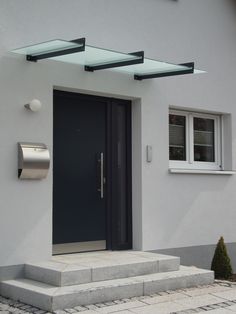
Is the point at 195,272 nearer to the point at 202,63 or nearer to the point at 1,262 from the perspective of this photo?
the point at 1,262

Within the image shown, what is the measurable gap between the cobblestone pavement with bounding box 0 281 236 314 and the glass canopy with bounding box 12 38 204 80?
10.0 ft

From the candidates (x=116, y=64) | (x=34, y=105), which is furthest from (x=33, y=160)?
(x=116, y=64)

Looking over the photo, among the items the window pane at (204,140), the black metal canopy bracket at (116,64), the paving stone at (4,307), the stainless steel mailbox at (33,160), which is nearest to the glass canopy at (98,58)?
the black metal canopy bracket at (116,64)

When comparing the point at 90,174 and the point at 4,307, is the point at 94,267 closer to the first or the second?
the point at 4,307

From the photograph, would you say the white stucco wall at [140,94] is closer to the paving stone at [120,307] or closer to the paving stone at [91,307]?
the paving stone at [91,307]

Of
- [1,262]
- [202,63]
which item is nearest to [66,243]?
[1,262]

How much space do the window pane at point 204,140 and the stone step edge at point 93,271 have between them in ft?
8.98

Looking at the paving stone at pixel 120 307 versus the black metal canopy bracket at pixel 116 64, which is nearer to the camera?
the paving stone at pixel 120 307

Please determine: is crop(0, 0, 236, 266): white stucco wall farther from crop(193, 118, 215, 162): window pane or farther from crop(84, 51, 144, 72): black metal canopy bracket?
crop(193, 118, 215, 162): window pane

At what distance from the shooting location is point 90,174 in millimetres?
8188

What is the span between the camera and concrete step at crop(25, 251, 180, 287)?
21.3 ft

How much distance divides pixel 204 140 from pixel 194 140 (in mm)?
298

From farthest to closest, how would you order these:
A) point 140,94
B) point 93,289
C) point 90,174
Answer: point 140,94 → point 90,174 → point 93,289

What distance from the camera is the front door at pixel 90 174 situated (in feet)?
25.9
